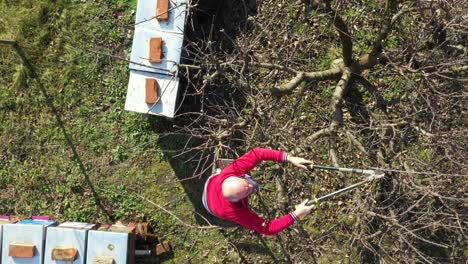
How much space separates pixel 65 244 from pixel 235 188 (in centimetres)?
212

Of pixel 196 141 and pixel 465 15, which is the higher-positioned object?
pixel 465 15

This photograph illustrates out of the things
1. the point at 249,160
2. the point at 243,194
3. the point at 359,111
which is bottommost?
the point at 243,194

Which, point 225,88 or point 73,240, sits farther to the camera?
point 225,88

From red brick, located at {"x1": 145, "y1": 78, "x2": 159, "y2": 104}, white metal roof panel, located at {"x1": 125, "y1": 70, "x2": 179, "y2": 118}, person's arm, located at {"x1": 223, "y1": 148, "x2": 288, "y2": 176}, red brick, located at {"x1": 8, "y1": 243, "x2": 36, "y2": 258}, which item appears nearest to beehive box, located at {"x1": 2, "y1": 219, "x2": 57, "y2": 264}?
red brick, located at {"x1": 8, "y1": 243, "x2": 36, "y2": 258}

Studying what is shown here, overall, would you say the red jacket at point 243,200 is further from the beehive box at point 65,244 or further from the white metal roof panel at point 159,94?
the beehive box at point 65,244

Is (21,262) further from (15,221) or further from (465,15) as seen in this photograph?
(465,15)

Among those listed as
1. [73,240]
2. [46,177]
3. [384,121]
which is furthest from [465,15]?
[46,177]

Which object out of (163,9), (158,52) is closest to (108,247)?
(158,52)

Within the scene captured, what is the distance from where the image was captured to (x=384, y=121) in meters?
3.94

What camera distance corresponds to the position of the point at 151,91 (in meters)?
4.45

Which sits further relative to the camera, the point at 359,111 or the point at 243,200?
the point at 359,111

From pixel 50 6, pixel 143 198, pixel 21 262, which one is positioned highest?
pixel 50 6

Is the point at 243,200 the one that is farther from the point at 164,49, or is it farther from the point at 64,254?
the point at 64,254

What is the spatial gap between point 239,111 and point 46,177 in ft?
7.21
